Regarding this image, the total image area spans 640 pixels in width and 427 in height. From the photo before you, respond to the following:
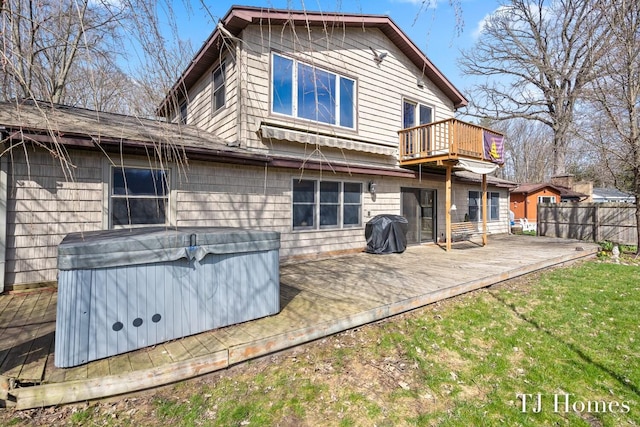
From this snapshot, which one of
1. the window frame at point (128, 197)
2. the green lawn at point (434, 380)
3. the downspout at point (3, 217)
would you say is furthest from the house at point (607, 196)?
the downspout at point (3, 217)

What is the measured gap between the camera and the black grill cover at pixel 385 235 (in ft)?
27.2

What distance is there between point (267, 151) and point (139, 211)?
2787 mm

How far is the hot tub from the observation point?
257cm

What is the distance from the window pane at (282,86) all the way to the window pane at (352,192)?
94.4 inches

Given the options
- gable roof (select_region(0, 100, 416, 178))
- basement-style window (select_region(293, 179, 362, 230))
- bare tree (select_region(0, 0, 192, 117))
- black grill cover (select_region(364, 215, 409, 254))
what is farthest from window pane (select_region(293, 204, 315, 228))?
bare tree (select_region(0, 0, 192, 117))

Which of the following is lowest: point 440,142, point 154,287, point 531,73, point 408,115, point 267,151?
point 154,287

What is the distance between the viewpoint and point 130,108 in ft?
7.45

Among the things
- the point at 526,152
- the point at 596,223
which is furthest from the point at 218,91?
the point at 526,152

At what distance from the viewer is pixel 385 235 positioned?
830 centimetres

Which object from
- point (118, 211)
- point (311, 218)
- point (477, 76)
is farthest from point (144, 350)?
point (477, 76)

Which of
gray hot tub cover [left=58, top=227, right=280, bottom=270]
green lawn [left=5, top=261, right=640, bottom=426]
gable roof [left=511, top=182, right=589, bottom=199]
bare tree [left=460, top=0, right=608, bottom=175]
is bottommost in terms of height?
green lawn [left=5, top=261, right=640, bottom=426]

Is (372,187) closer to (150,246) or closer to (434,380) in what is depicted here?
(434,380)

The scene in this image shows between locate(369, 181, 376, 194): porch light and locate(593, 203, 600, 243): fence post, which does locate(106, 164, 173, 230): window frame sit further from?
locate(593, 203, 600, 243): fence post

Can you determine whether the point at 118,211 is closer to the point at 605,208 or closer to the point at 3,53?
the point at 3,53
